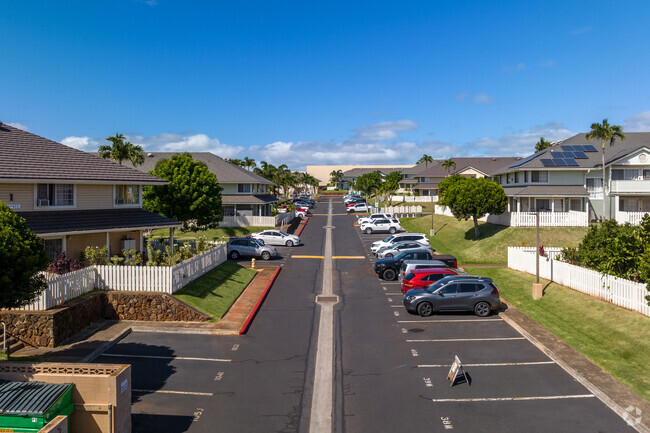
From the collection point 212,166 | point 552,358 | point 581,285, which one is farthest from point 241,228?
point 552,358

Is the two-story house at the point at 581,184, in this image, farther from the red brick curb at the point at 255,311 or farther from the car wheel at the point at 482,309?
the red brick curb at the point at 255,311

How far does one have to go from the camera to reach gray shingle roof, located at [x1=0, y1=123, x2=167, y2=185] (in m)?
21.7

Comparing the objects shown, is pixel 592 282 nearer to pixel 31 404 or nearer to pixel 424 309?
pixel 424 309

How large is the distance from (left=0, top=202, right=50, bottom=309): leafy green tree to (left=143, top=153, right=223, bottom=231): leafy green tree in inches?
926

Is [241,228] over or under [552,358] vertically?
over

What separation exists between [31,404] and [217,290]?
14661 millimetres

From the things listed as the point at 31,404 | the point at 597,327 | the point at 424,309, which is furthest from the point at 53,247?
the point at 597,327

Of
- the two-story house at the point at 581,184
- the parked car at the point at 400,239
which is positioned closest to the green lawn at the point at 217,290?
the parked car at the point at 400,239

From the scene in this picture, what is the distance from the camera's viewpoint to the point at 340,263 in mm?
35531

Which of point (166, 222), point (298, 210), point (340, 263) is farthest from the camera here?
point (298, 210)

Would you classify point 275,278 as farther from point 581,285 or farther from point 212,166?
point 212,166

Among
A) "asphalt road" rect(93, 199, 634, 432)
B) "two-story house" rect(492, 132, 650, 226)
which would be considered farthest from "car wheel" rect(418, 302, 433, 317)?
"two-story house" rect(492, 132, 650, 226)

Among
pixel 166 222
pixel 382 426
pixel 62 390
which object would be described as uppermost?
pixel 166 222

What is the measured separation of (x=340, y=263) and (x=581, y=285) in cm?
1712
